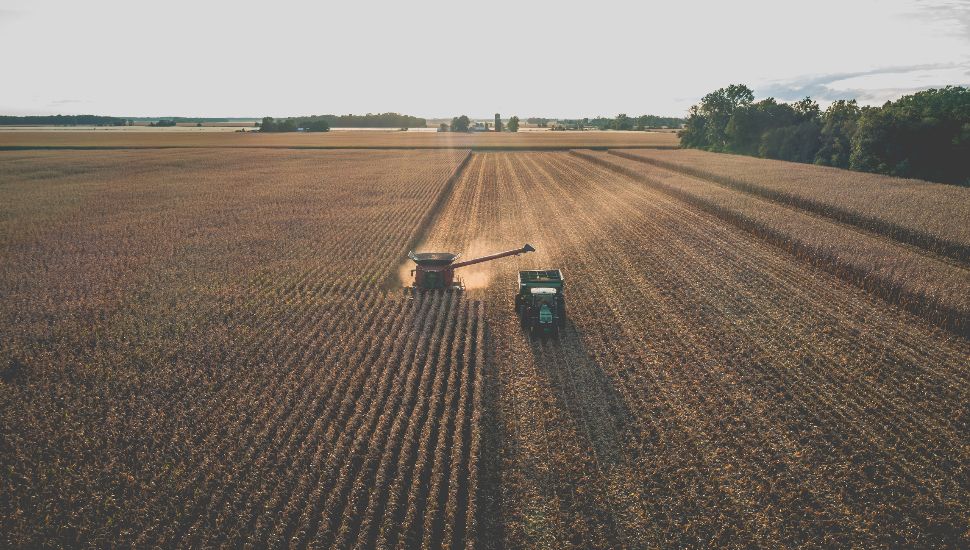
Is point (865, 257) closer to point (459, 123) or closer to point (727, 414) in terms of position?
point (727, 414)

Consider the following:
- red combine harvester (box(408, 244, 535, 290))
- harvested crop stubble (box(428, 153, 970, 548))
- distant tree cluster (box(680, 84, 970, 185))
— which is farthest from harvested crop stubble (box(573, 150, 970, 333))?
distant tree cluster (box(680, 84, 970, 185))

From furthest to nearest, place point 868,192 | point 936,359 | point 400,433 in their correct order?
point 868,192 → point 936,359 → point 400,433

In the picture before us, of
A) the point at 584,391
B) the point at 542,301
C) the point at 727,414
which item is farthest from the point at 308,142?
the point at 727,414

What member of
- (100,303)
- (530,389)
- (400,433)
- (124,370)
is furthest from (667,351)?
(100,303)

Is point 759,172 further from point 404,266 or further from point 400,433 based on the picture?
point 400,433

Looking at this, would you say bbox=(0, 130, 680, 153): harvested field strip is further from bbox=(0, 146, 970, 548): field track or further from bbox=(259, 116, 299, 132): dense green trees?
bbox=(0, 146, 970, 548): field track

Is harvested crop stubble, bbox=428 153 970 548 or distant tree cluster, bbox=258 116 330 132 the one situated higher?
distant tree cluster, bbox=258 116 330 132

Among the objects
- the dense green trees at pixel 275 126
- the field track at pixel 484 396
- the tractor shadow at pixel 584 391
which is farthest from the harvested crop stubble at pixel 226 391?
the dense green trees at pixel 275 126
